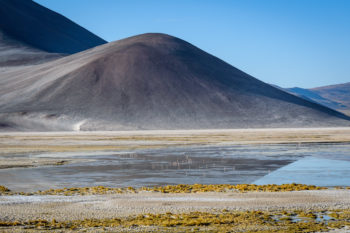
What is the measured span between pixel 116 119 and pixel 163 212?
9391 centimetres

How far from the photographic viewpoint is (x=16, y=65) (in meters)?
170

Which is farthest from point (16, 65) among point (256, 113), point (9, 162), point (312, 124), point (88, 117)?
point (9, 162)

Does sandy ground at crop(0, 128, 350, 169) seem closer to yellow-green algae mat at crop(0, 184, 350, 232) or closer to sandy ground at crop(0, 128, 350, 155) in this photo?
sandy ground at crop(0, 128, 350, 155)

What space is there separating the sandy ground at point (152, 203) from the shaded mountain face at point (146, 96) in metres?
86.5

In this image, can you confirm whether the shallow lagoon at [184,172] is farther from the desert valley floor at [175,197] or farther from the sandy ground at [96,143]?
the sandy ground at [96,143]

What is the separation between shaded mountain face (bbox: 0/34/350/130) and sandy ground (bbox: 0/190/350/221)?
3405 inches

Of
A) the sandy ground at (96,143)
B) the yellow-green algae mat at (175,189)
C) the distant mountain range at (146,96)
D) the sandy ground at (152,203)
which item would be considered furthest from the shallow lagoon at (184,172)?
the distant mountain range at (146,96)

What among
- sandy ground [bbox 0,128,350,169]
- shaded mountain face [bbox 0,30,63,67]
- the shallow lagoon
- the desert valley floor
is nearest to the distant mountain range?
shaded mountain face [bbox 0,30,63,67]

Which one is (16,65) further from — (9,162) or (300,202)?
(300,202)

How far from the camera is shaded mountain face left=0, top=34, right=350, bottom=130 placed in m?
108

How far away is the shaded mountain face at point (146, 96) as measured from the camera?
107750mm

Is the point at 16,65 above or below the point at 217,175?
above

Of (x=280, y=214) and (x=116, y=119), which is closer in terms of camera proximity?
(x=280, y=214)

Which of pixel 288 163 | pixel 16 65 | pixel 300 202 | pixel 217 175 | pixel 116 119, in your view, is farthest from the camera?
pixel 16 65
